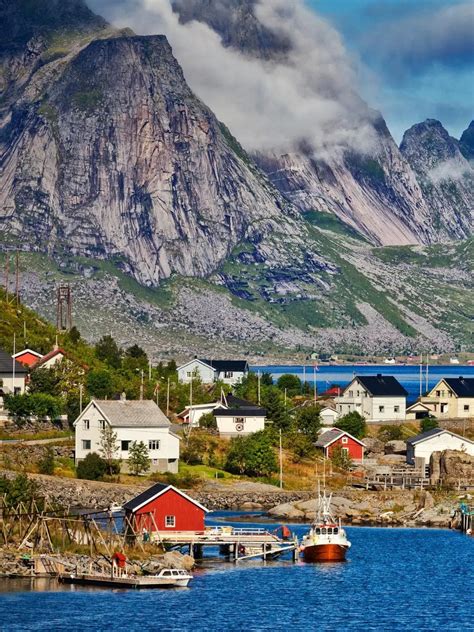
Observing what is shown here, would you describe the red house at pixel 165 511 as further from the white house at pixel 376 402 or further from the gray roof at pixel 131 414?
the white house at pixel 376 402

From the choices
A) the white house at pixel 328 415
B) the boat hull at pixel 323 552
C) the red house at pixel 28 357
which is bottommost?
the boat hull at pixel 323 552

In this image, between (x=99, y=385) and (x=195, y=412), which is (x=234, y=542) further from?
(x=195, y=412)

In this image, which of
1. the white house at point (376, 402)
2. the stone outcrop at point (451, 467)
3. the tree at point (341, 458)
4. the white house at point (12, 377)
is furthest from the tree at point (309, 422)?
the white house at point (376, 402)

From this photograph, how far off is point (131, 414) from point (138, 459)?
4248 mm

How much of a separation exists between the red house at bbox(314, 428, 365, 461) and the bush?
27.6 meters

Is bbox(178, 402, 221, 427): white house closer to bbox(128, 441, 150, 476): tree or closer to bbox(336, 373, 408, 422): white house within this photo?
bbox(128, 441, 150, 476): tree

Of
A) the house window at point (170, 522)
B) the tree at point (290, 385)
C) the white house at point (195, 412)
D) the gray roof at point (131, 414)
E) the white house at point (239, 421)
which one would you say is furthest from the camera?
the tree at point (290, 385)

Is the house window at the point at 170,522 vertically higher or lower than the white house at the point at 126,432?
lower

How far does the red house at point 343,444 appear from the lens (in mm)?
138875

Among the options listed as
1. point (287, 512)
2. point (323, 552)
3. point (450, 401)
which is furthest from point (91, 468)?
point (450, 401)

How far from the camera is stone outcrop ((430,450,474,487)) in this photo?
128650 mm

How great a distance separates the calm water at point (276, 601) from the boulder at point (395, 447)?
55.4 meters

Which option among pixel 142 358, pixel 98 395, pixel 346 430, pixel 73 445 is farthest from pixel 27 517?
pixel 142 358

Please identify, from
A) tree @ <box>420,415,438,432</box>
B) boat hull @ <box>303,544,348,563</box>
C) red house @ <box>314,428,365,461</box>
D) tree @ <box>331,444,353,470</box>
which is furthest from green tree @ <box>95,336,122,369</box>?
boat hull @ <box>303,544,348,563</box>
